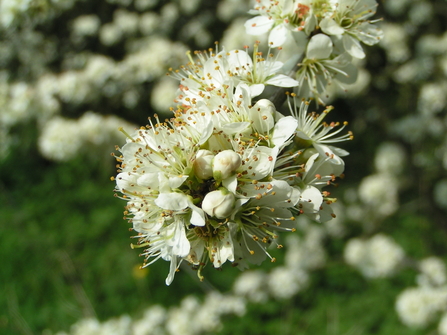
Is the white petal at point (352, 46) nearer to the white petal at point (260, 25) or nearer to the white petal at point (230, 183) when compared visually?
the white petal at point (260, 25)

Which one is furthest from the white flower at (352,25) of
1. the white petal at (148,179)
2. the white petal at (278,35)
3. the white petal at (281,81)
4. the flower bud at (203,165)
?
the white petal at (148,179)

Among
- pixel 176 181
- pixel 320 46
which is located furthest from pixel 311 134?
pixel 176 181

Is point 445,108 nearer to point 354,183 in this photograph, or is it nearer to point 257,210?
point 354,183

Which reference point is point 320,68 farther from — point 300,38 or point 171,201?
point 171,201

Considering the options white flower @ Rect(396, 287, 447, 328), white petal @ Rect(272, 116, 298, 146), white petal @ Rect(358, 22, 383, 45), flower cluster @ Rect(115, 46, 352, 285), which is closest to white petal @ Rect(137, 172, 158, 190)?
flower cluster @ Rect(115, 46, 352, 285)

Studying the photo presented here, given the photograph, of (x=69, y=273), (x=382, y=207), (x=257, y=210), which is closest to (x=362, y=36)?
(x=257, y=210)

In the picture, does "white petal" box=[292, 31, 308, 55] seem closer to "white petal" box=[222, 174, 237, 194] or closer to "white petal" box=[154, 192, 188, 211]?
"white petal" box=[222, 174, 237, 194]
